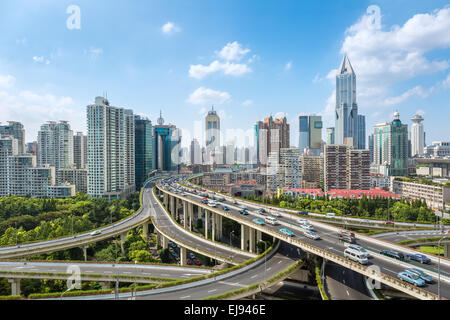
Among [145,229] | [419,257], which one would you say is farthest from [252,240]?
[145,229]

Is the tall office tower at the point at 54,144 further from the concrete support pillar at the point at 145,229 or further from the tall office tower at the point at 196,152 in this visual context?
the tall office tower at the point at 196,152

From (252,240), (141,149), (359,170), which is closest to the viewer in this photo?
(252,240)

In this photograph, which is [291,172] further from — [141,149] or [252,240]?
[141,149]

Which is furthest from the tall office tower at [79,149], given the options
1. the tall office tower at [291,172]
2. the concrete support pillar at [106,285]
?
the concrete support pillar at [106,285]

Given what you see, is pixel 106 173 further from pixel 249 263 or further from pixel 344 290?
pixel 344 290

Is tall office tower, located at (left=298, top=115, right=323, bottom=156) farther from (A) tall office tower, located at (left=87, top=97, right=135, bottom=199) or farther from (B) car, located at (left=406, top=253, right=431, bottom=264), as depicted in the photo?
(B) car, located at (left=406, top=253, right=431, bottom=264)

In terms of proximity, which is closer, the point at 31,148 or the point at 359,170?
the point at 359,170
